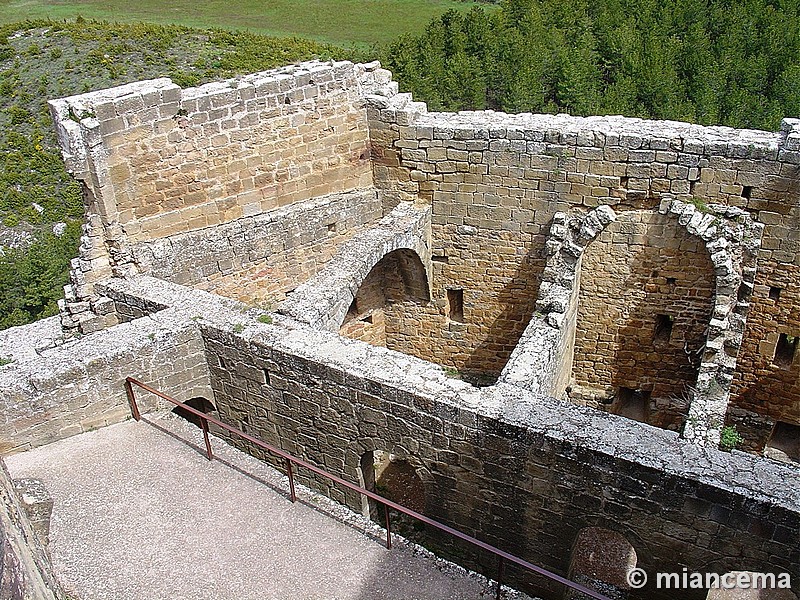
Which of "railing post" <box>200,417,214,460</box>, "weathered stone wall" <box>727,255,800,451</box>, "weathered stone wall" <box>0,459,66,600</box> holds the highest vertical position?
"weathered stone wall" <box>0,459,66,600</box>

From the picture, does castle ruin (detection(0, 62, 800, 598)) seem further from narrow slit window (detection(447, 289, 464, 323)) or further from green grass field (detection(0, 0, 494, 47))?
green grass field (detection(0, 0, 494, 47))

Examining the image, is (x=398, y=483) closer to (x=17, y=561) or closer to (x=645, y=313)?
(x=645, y=313)

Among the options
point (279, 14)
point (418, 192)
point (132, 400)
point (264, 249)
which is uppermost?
point (279, 14)

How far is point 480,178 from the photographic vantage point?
981 centimetres

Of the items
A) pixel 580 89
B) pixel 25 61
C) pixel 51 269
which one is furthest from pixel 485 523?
pixel 25 61

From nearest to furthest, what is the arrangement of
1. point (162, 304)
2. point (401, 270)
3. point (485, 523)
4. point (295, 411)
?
point (485, 523) → point (295, 411) → point (162, 304) → point (401, 270)

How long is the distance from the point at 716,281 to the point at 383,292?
4.71m

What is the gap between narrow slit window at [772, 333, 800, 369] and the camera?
9.54 metres

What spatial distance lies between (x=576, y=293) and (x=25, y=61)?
28.4 metres

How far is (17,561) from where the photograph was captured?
3070mm

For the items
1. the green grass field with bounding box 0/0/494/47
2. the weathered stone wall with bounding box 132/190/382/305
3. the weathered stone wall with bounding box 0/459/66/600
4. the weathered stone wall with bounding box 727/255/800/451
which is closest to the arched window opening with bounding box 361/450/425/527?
the weathered stone wall with bounding box 132/190/382/305

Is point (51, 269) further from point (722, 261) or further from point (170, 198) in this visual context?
point (722, 261)

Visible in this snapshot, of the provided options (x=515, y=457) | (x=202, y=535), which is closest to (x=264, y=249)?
(x=202, y=535)

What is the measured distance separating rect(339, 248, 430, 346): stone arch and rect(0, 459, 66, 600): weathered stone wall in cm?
684
